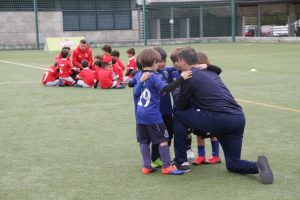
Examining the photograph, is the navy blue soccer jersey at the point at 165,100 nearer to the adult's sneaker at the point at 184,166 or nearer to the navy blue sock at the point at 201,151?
the navy blue sock at the point at 201,151

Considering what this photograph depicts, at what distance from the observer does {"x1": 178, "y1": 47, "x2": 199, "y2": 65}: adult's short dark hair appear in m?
5.06

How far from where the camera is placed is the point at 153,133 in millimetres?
5082

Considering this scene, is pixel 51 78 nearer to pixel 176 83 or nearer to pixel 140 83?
pixel 140 83

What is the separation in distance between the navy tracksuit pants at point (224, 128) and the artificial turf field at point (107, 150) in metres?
0.12

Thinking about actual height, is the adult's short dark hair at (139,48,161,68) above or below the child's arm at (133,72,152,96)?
above

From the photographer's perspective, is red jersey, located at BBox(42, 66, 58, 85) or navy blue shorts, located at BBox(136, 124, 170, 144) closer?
navy blue shorts, located at BBox(136, 124, 170, 144)

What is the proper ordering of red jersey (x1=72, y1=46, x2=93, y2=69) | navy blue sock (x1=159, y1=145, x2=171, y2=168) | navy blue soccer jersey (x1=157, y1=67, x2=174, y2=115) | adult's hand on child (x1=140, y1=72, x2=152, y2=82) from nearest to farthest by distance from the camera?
adult's hand on child (x1=140, y1=72, x2=152, y2=82)
navy blue sock (x1=159, y1=145, x2=171, y2=168)
navy blue soccer jersey (x1=157, y1=67, x2=174, y2=115)
red jersey (x1=72, y1=46, x2=93, y2=69)

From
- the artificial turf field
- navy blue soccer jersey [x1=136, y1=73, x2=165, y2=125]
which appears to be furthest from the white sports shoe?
navy blue soccer jersey [x1=136, y1=73, x2=165, y2=125]

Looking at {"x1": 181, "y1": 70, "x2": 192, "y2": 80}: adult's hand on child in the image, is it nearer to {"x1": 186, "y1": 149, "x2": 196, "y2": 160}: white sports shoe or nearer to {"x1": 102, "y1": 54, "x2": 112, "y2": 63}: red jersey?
{"x1": 186, "y1": 149, "x2": 196, "y2": 160}: white sports shoe

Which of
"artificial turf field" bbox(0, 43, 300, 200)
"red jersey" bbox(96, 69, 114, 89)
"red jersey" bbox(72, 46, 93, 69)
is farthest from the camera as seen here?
"red jersey" bbox(72, 46, 93, 69)

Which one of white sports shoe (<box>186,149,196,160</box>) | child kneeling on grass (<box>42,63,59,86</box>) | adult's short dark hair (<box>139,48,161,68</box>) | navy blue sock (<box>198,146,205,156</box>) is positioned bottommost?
white sports shoe (<box>186,149,196,160</box>)

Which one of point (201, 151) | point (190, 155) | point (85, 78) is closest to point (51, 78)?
point (85, 78)

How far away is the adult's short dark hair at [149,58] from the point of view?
5031mm

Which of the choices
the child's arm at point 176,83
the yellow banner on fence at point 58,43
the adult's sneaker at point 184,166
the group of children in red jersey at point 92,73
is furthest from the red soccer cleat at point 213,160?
the yellow banner on fence at point 58,43
